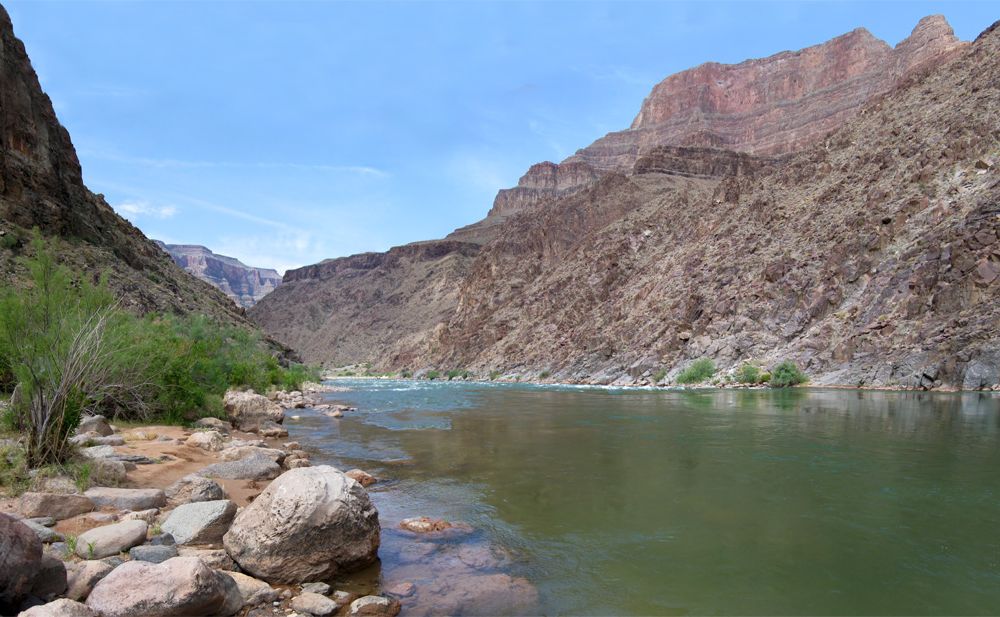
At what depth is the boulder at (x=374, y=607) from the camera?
5066 mm

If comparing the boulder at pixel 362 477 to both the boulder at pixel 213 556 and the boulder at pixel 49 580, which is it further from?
the boulder at pixel 49 580

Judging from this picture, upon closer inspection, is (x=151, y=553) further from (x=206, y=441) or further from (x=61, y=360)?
(x=206, y=441)

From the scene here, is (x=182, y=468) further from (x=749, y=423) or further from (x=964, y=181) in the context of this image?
(x=964, y=181)

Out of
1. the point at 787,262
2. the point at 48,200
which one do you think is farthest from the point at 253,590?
the point at 787,262

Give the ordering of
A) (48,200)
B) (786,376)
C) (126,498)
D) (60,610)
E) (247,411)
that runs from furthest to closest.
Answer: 1. (786,376)
2. (48,200)
3. (247,411)
4. (126,498)
5. (60,610)

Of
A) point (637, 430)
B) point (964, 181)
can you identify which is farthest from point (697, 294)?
point (637, 430)

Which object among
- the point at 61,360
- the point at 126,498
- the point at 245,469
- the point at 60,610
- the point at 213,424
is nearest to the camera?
the point at 60,610

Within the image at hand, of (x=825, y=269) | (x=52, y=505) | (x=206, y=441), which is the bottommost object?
(x=206, y=441)

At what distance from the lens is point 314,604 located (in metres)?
5.06

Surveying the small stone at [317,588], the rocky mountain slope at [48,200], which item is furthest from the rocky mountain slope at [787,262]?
the rocky mountain slope at [48,200]

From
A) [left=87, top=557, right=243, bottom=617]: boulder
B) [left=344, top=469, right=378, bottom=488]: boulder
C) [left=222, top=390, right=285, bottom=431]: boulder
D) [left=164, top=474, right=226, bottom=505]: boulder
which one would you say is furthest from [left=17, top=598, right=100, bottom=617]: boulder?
[left=222, top=390, right=285, bottom=431]: boulder

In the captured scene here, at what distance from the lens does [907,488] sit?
952 cm

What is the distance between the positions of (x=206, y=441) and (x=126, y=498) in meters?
5.81

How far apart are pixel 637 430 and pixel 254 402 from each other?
12.2 m
